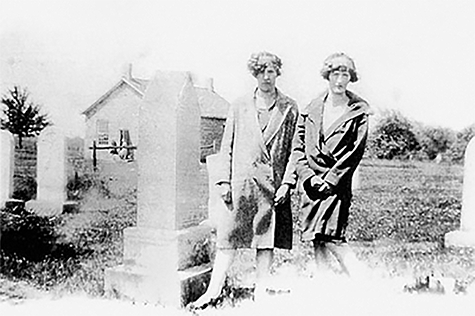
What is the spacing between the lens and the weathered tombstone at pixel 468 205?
2.83 m

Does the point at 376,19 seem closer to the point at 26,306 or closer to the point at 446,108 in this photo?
the point at 446,108

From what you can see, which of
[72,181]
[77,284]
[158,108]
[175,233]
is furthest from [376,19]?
[77,284]

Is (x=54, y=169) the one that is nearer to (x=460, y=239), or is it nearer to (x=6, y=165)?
(x=6, y=165)

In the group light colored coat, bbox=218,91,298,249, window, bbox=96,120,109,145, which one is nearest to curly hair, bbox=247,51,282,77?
light colored coat, bbox=218,91,298,249

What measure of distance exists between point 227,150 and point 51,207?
0.75 m

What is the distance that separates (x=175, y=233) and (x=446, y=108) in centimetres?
111

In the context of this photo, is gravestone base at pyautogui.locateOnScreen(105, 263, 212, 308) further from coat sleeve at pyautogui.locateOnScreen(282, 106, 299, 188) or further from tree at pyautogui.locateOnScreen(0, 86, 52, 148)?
tree at pyautogui.locateOnScreen(0, 86, 52, 148)

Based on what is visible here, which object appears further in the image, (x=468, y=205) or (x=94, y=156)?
(x=94, y=156)

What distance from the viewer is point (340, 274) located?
2887 mm

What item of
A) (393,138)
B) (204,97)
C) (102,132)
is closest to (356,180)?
(393,138)

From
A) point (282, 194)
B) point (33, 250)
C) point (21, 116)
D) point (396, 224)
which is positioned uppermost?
point (21, 116)

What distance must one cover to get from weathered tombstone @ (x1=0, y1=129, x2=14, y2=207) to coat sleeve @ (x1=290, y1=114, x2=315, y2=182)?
3.68 ft

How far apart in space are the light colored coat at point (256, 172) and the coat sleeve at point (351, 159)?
0.49ft

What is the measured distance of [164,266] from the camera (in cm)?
292
